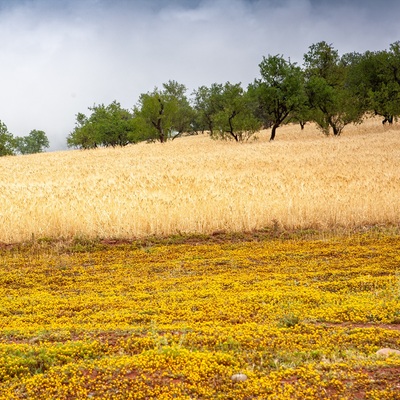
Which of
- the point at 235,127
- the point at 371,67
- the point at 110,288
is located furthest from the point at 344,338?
the point at 371,67

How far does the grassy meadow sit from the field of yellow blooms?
0.02 m

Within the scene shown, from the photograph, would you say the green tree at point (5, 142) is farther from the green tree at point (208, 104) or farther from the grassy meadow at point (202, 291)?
the grassy meadow at point (202, 291)

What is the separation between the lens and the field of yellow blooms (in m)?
4.00

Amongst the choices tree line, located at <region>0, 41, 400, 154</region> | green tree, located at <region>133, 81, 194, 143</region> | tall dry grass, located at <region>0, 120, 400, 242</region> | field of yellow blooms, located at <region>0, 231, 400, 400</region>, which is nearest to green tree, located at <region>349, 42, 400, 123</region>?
tree line, located at <region>0, 41, 400, 154</region>

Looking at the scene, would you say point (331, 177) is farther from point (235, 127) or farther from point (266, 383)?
point (235, 127)

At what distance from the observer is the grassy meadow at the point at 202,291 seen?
4098 millimetres

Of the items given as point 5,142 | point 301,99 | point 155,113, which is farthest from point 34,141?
point 301,99

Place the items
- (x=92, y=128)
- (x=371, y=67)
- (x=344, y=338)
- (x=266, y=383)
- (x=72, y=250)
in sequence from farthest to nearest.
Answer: (x=92, y=128) → (x=371, y=67) → (x=72, y=250) → (x=344, y=338) → (x=266, y=383)

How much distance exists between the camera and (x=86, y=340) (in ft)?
16.3

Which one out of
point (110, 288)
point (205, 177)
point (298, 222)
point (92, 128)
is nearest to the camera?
point (110, 288)

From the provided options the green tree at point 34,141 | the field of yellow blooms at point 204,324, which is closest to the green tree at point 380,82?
the field of yellow blooms at point 204,324

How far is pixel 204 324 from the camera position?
5.49 m

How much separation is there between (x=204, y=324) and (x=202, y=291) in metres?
1.49

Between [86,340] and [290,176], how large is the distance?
596 inches
